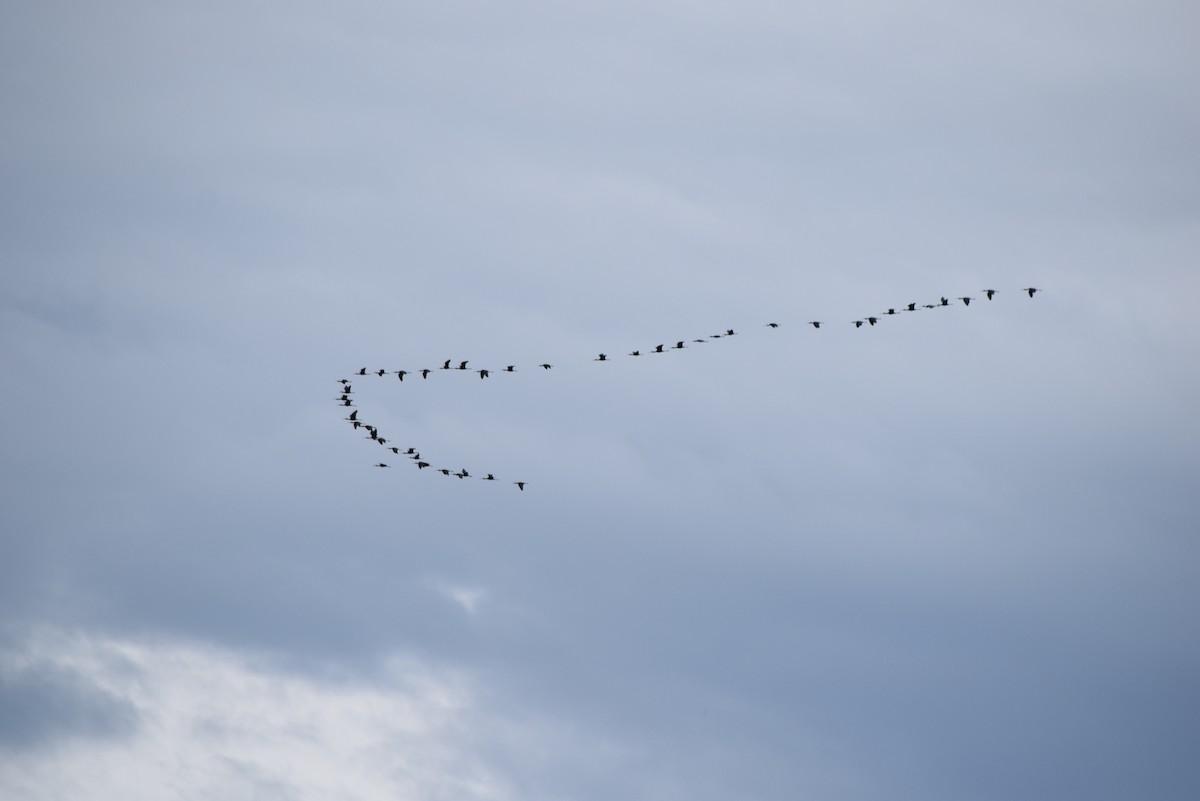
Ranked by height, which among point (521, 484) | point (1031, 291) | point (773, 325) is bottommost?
point (521, 484)

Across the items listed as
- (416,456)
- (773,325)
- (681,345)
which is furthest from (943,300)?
(416,456)

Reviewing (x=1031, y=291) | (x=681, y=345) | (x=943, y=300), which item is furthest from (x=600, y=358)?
(x=1031, y=291)

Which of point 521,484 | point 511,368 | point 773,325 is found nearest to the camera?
point 773,325

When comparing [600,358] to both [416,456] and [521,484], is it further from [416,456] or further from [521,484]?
[416,456]

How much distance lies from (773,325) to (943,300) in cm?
1182

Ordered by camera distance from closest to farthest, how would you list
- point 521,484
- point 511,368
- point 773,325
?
point 773,325, point 511,368, point 521,484

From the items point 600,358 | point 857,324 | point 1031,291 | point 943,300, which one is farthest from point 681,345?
point 1031,291

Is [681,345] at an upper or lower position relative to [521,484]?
upper

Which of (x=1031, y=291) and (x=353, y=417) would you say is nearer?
(x=1031, y=291)

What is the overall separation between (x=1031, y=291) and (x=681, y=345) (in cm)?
2427

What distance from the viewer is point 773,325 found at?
269 feet

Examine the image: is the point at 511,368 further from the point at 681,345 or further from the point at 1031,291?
the point at 1031,291

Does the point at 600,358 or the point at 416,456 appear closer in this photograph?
the point at 600,358

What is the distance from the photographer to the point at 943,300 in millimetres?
82312
